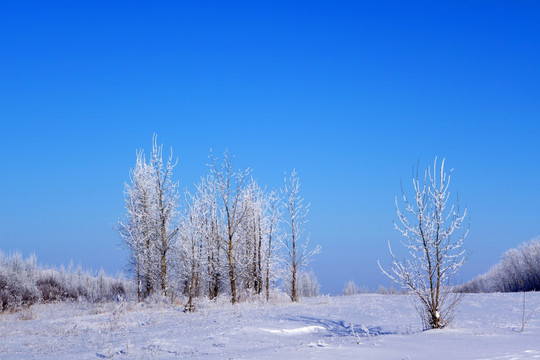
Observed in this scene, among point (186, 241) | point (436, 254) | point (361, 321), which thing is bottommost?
point (361, 321)

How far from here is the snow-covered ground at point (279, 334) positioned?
9531 millimetres

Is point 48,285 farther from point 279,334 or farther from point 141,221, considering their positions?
point 279,334

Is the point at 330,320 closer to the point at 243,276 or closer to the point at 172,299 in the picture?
the point at 172,299

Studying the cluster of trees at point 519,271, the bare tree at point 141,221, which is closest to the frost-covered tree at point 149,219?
→ the bare tree at point 141,221

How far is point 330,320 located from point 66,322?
9.87 metres

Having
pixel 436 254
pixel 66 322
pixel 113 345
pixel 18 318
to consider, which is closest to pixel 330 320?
pixel 436 254

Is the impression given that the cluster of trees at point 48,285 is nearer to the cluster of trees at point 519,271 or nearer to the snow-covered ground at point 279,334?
the snow-covered ground at point 279,334

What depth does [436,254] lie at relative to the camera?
12.8 metres

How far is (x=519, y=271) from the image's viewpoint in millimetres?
32938

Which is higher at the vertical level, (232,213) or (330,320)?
(232,213)

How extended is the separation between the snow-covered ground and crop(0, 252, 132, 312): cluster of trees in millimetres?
10779

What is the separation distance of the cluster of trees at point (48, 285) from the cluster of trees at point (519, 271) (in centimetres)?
2692

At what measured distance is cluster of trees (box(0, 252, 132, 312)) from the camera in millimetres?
32169

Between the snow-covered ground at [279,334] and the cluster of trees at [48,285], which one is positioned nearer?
the snow-covered ground at [279,334]
